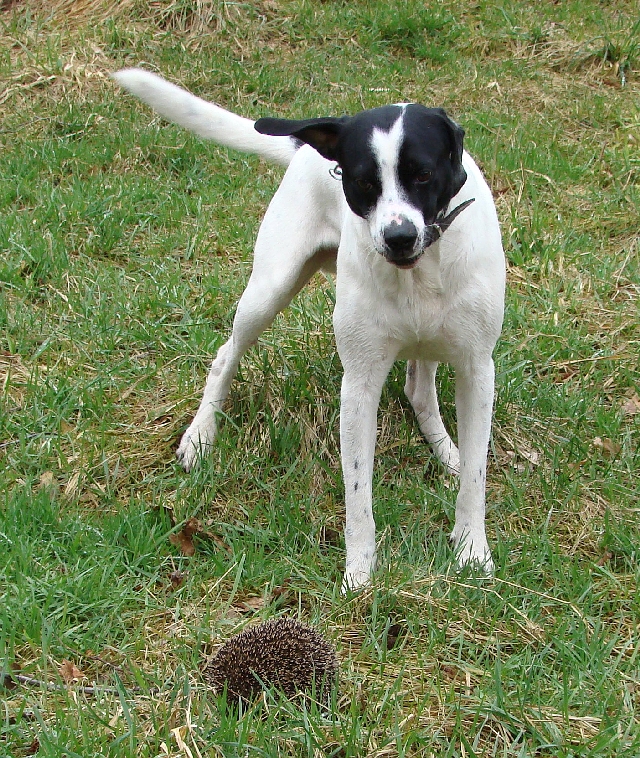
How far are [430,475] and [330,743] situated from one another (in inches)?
61.4

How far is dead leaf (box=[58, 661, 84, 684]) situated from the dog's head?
A: 4.73ft

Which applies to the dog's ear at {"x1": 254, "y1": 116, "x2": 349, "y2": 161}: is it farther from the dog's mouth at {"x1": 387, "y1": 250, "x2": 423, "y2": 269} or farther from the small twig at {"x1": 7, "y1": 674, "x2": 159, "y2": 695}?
the small twig at {"x1": 7, "y1": 674, "x2": 159, "y2": 695}

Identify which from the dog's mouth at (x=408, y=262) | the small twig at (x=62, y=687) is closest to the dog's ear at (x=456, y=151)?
the dog's mouth at (x=408, y=262)

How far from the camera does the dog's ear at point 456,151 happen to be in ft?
9.32

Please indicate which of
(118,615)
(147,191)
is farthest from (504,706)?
(147,191)

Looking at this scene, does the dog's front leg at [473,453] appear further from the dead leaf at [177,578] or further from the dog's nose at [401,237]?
the dead leaf at [177,578]

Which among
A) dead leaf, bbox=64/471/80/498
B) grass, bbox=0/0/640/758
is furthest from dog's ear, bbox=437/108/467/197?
dead leaf, bbox=64/471/80/498

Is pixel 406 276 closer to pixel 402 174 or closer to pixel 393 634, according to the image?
pixel 402 174

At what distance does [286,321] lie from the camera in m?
4.64

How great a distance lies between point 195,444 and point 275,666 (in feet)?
4.67

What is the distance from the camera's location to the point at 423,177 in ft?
9.12

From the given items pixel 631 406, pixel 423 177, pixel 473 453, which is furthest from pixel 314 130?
pixel 631 406

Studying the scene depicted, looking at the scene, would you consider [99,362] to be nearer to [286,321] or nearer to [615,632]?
[286,321]

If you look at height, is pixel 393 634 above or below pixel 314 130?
below
